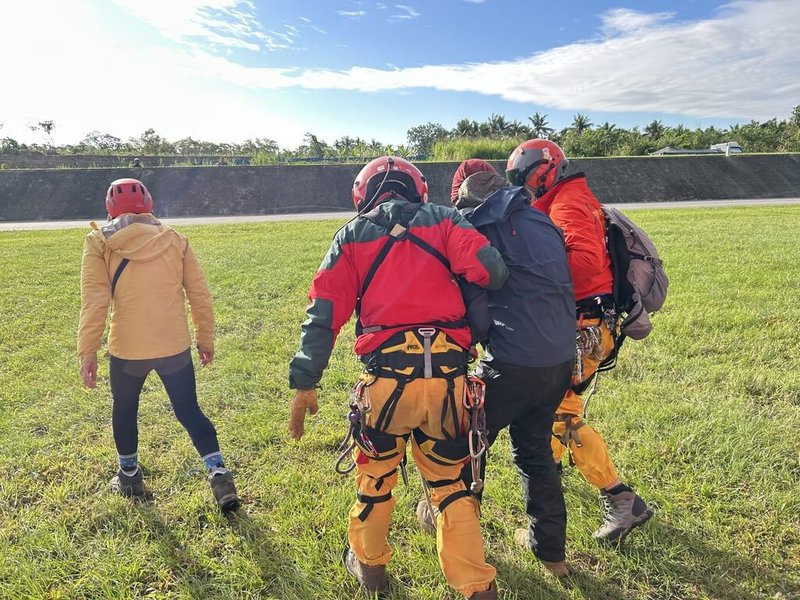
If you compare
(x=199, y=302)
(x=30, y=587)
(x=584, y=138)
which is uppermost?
(x=584, y=138)

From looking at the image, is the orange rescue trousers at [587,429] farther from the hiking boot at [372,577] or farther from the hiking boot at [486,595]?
the hiking boot at [372,577]

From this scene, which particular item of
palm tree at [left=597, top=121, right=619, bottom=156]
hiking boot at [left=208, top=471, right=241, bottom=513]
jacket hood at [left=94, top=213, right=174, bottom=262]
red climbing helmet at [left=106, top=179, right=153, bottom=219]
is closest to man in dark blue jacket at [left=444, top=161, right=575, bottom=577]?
hiking boot at [left=208, top=471, right=241, bottom=513]

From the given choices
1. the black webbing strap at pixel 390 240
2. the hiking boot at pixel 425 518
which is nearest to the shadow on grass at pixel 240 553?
the hiking boot at pixel 425 518

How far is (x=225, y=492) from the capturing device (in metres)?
3.30

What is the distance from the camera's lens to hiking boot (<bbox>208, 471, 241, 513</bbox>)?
3.27 meters

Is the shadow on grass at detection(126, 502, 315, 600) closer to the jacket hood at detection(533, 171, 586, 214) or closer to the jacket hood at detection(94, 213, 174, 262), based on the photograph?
the jacket hood at detection(94, 213, 174, 262)

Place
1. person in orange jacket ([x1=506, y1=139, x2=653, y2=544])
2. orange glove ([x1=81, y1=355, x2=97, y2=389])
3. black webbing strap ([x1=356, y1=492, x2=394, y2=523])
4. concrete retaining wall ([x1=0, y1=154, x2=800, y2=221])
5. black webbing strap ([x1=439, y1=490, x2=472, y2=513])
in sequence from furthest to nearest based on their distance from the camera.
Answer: concrete retaining wall ([x1=0, y1=154, x2=800, y2=221]) < orange glove ([x1=81, y1=355, x2=97, y2=389]) < person in orange jacket ([x1=506, y1=139, x2=653, y2=544]) < black webbing strap ([x1=356, y1=492, x2=394, y2=523]) < black webbing strap ([x1=439, y1=490, x2=472, y2=513])

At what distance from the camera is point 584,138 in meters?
36.6

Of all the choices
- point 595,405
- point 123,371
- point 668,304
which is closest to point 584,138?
point 668,304

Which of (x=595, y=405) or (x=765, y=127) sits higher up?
(x=765, y=127)

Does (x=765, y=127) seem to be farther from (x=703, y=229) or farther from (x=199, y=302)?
(x=199, y=302)

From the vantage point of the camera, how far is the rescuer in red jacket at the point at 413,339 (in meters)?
2.29

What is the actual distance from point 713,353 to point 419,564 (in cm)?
444

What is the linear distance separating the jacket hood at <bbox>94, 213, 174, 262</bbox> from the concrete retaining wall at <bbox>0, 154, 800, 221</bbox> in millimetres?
21087
